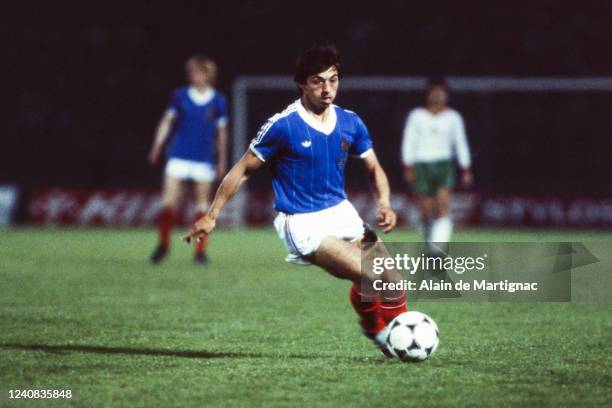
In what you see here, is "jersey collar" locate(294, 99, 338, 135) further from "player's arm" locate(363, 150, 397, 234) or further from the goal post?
the goal post

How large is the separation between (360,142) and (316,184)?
0.40 m

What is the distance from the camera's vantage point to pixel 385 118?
2055cm

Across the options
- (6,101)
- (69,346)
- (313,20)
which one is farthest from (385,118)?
(69,346)

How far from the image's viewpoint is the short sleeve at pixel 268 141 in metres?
5.66

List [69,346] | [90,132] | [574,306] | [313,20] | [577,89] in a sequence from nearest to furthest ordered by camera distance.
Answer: [69,346] → [574,306] → [577,89] → [90,132] → [313,20]

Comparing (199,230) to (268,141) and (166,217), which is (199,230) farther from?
(166,217)

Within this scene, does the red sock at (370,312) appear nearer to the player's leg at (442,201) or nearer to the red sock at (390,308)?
the red sock at (390,308)

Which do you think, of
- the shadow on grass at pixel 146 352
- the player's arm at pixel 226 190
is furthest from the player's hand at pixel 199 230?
the shadow on grass at pixel 146 352

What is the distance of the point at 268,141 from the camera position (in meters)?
5.66

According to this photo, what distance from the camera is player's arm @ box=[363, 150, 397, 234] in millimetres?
5621

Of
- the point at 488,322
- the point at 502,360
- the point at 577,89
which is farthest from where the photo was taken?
the point at 577,89

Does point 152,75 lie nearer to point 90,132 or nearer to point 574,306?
point 90,132

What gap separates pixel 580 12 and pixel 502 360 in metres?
19.9

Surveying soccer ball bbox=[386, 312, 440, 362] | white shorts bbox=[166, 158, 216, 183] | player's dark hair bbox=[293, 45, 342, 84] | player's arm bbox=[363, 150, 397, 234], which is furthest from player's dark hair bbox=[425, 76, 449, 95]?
soccer ball bbox=[386, 312, 440, 362]
